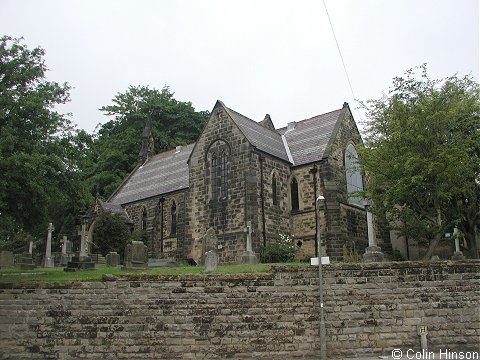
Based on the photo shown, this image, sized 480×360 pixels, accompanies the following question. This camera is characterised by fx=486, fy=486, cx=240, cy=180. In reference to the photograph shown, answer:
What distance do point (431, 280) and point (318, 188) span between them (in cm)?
1397

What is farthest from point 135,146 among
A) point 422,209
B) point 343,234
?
point 422,209

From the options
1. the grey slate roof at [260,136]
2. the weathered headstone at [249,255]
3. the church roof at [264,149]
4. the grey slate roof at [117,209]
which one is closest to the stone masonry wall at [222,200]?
the grey slate roof at [260,136]

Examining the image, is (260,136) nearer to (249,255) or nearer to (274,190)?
(274,190)

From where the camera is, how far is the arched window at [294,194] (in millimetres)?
29781

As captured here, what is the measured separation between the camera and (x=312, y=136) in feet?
106

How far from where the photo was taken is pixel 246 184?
1083 inches

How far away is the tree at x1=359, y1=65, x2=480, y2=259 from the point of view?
20641 mm

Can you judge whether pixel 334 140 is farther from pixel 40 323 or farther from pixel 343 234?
pixel 40 323

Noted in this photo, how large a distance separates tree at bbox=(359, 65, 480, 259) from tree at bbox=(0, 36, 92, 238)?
13435mm

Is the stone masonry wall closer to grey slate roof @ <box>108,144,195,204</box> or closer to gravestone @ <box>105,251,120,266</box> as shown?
grey slate roof @ <box>108,144,195,204</box>

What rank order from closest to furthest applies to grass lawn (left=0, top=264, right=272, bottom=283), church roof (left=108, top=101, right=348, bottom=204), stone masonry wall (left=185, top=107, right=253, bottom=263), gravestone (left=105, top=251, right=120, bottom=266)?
grass lawn (left=0, top=264, right=272, bottom=283) < gravestone (left=105, top=251, right=120, bottom=266) < stone masonry wall (left=185, top=107, right=253, bottom=263) < church roof (left=108, top=101, right=348, bottom=204)

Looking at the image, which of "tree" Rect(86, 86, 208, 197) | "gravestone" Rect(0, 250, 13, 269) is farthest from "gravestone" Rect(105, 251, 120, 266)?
"tree" Rect(86, 86, 208, 197)

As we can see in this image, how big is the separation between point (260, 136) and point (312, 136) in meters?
3.66

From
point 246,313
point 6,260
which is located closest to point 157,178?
point 6,260
